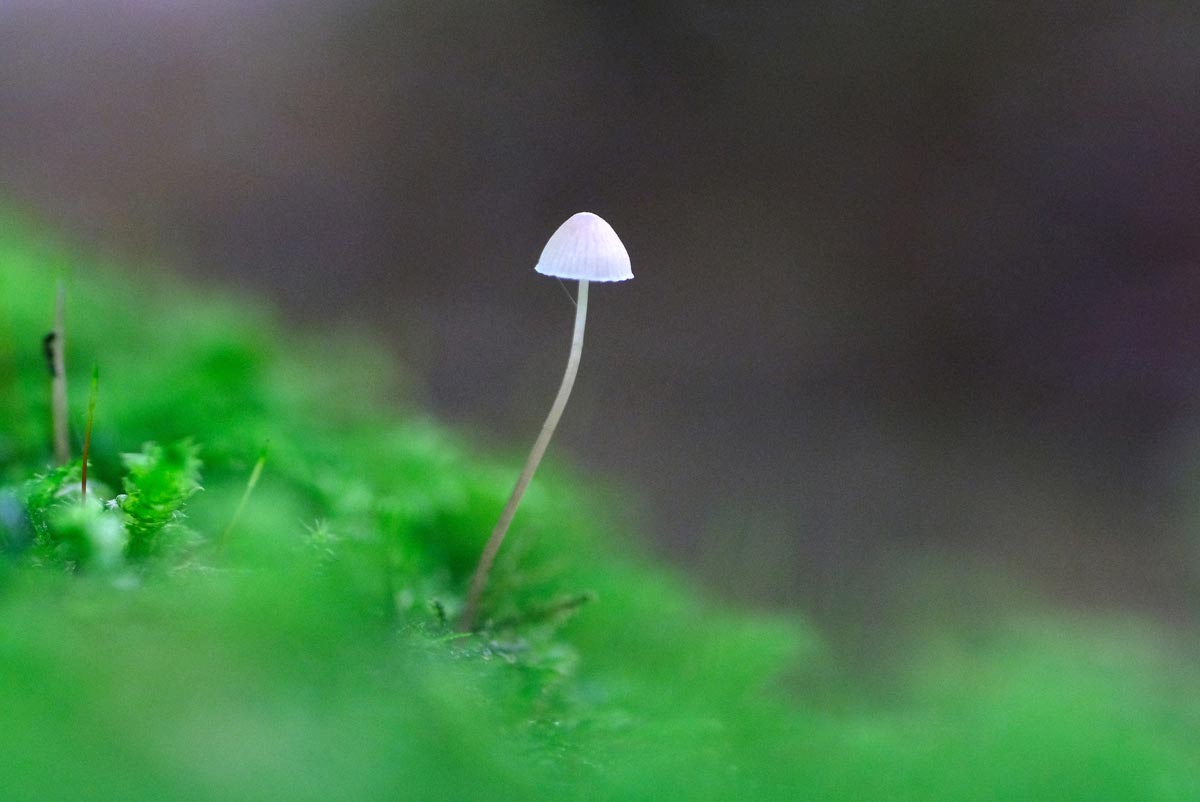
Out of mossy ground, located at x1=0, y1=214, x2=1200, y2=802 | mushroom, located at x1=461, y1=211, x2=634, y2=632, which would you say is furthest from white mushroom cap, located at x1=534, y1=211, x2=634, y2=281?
mossy ground, located at x1=0, y1=214, x2=1200, y2=802

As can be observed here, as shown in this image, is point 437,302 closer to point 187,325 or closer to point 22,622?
point 187,325

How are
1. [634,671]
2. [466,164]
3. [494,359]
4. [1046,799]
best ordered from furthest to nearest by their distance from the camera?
[466,164]
[494,359]
[634,671]
[1046,799]

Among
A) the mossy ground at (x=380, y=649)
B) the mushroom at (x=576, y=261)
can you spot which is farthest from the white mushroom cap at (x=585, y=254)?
the mossy ground at (x=380, y=649)

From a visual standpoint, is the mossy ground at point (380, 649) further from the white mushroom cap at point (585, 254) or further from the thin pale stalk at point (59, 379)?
the white mushroom cap at point (585, 254)

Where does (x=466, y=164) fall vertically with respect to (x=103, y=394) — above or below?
above

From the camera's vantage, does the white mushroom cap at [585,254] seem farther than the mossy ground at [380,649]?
Yes

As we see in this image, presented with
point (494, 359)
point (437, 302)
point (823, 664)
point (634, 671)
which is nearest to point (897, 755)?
point (634, 671)
